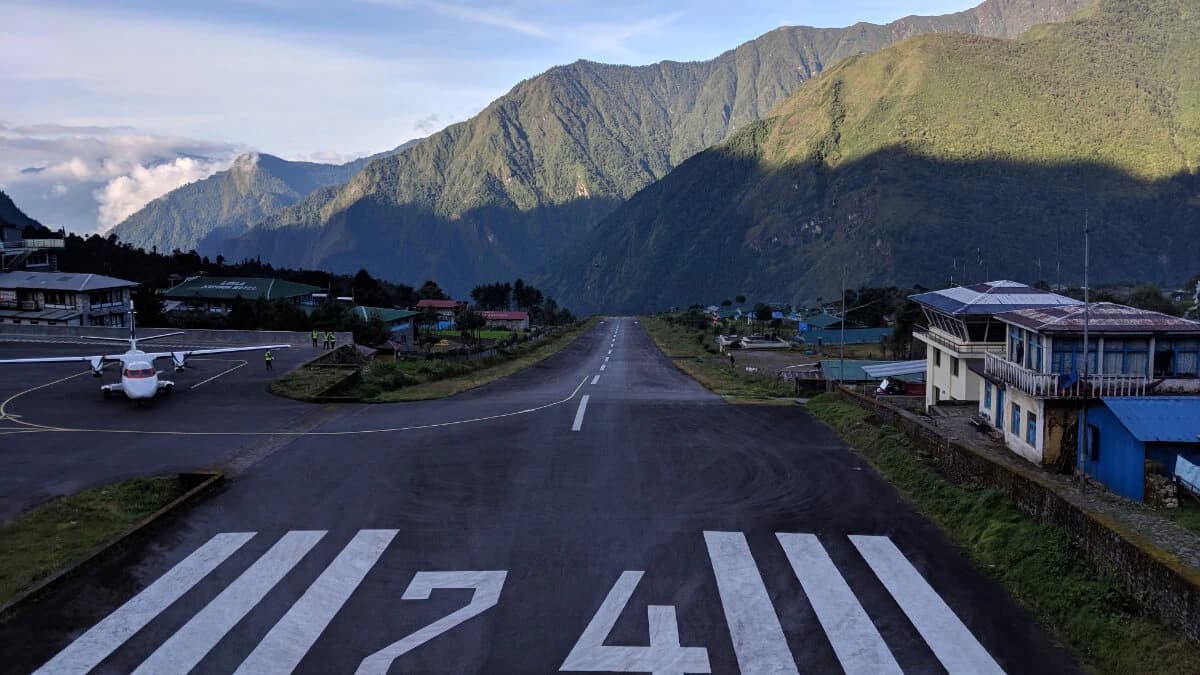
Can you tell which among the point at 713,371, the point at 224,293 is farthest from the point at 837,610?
the point at 224,293

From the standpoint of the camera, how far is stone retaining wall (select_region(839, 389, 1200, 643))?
11.5 metres

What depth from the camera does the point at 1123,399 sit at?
19.9m

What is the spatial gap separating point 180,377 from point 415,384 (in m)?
11.2

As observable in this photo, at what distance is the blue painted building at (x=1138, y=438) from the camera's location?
18141 mm

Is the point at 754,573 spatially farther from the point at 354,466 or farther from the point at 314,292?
the point at 314,292

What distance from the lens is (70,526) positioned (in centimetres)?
1709

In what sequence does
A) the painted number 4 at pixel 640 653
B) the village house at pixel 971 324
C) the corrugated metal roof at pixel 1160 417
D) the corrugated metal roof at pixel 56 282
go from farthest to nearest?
the corrugated metal roof at pixel 56 282, the village house at pixel 971 324, the corrugated metal roof at pixel 1160 417, the painted number 4 at pixel 640 653

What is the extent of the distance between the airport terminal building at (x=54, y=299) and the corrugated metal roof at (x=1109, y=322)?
7003 centimetres

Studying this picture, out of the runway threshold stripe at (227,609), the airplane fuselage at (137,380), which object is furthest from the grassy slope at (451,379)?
the runway threshold stripe at (227,609)

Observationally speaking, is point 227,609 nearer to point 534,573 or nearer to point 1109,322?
point 534,573

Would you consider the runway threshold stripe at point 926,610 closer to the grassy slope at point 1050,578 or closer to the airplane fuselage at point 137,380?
the grassy slope at point 1050,578

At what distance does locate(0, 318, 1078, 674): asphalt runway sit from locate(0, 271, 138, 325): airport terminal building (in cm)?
5364

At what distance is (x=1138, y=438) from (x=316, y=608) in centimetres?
1685

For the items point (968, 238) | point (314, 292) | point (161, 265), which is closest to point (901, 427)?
point (314, 292)
